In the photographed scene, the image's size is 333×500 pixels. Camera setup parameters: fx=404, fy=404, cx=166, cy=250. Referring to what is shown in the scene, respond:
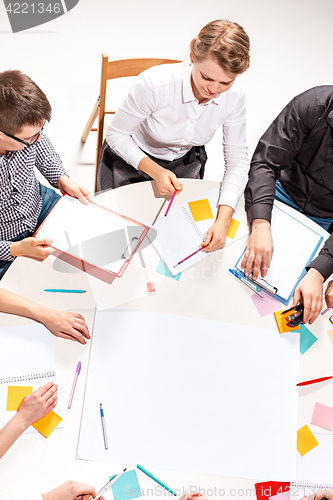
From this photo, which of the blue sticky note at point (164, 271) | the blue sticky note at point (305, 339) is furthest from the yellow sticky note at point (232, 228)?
the blue sticky note at point (305, 339)

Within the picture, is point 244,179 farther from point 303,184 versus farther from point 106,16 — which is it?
point 106,16

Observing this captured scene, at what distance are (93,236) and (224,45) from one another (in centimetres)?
68

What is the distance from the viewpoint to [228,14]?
2.83 m

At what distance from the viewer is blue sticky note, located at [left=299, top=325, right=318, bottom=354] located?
1177mm

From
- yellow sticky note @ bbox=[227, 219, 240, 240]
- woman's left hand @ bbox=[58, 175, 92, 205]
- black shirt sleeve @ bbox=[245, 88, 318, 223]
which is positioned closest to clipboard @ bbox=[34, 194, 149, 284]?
woman's left hand @ bbox=[58, 175, 92, 205]

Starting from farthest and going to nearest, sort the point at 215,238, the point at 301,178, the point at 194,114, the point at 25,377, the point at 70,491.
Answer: the point at 301,178 < the point at 194,114 < the point at 215,238 < the point at 25,377 < the point at 70,491

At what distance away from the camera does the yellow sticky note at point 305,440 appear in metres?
1.08

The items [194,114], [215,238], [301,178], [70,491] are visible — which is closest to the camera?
[70,491]

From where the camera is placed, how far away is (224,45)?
1.17m

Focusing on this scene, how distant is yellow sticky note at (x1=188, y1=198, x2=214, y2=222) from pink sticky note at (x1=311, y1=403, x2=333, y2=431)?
65cm

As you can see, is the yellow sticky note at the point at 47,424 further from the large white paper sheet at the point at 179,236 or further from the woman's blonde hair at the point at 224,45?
the woman's blonde hair at the point at 224,45

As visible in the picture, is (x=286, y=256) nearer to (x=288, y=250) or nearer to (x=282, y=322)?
(x=288, y=250)

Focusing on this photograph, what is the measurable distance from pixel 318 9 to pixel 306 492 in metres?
3.08

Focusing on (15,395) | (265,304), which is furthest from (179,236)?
(15,395)
